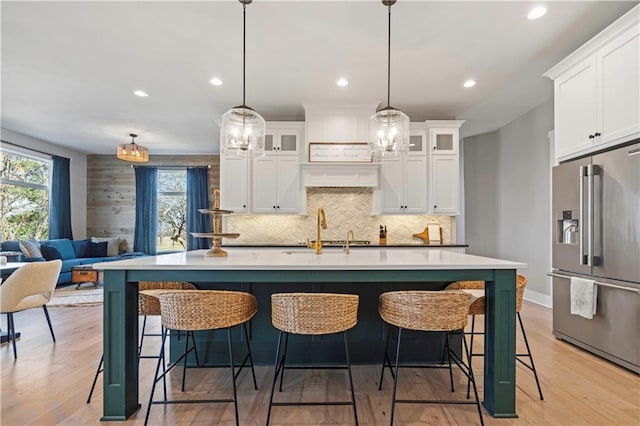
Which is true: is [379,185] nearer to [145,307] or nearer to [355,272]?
[355,272]

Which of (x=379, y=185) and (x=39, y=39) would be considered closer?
(x=39, y=39)

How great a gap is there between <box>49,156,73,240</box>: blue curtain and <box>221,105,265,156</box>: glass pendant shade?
6.14 metres

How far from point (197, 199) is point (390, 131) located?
6008 millimetres

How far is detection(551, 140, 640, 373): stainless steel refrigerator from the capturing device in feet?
8.54

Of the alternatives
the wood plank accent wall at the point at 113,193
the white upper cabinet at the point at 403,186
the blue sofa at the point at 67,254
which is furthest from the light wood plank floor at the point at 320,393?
the wood plank accent wall at the point at 113,193

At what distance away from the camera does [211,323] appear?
1.90m

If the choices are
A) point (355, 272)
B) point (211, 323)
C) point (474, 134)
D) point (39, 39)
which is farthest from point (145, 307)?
point (474, 134)

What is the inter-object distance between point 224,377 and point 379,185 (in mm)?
3259

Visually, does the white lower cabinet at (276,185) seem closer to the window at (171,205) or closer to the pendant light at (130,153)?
the pendant light at (130,153)

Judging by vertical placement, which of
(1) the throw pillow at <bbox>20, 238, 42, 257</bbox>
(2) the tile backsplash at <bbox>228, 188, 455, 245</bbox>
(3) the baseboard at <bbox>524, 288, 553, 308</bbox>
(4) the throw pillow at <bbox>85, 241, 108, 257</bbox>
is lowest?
(3) the baseboard at <bbox>524, 288, 553, 308</bbox>

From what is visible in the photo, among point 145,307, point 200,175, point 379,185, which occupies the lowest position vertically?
point 145,307

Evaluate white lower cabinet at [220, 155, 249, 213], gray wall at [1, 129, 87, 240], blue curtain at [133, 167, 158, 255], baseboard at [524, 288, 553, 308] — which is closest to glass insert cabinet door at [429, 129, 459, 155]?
baseboard at [524, 288, 553, 308]

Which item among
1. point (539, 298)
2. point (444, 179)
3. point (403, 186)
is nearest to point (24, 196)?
point (403, 186)

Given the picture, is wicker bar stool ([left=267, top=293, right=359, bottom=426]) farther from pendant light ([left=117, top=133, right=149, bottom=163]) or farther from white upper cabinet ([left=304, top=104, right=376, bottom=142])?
pendant light ([left=117, top=133, right=149, bottom=163])
